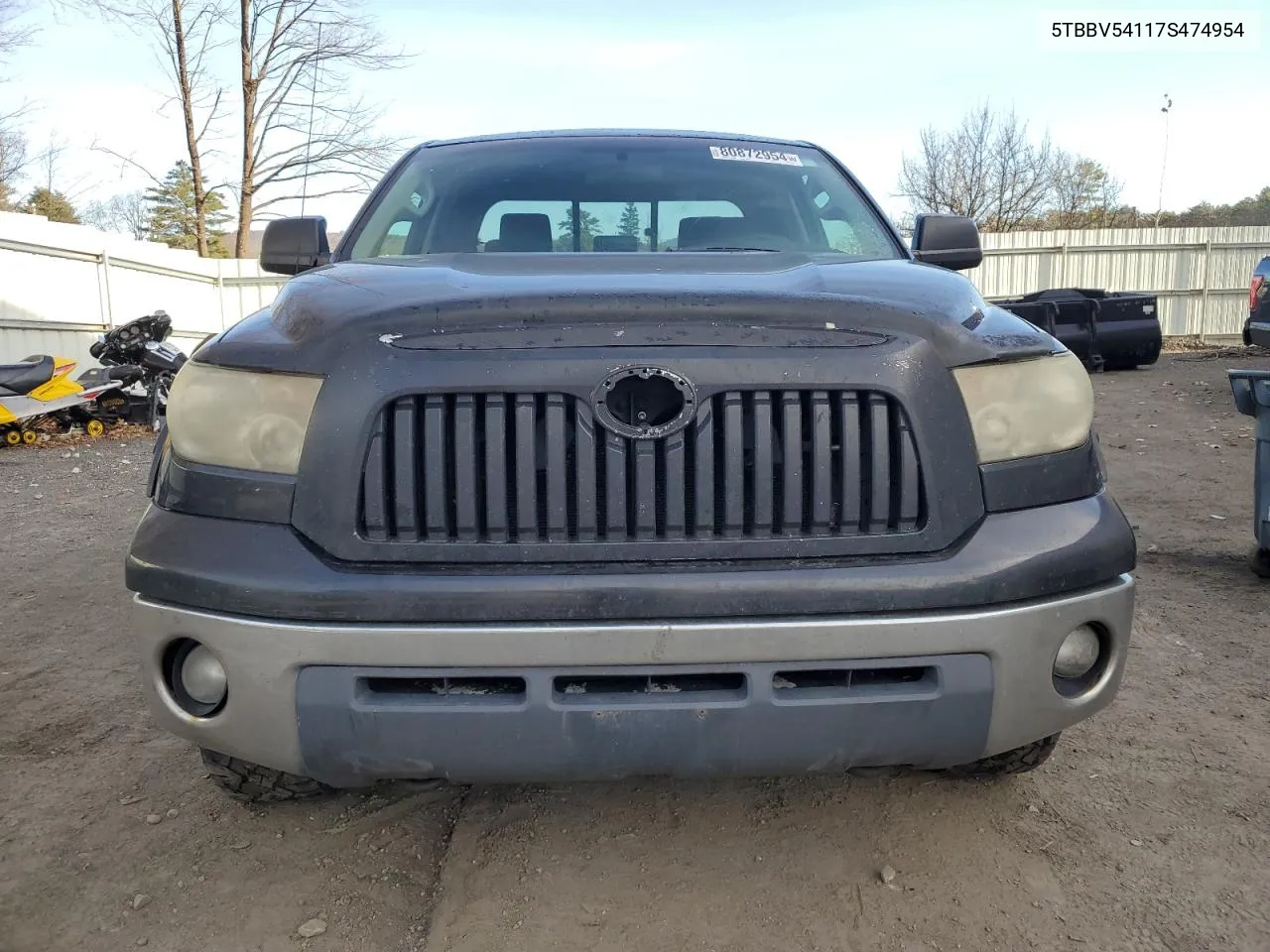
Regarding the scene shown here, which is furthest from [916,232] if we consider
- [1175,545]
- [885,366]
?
[1175,545]

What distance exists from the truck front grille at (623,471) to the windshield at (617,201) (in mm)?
1211

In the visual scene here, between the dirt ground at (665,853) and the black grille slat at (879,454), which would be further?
the dirt ground at (665,853)

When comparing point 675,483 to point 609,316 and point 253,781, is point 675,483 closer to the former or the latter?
point 609,316

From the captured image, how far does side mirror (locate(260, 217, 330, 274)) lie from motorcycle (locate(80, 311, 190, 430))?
27.5 ft

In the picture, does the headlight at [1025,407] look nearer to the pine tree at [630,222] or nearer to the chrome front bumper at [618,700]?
the chrome front bumper at [618,700]

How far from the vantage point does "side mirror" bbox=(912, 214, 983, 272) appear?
317cm

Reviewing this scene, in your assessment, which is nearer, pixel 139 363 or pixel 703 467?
pixel 703 467

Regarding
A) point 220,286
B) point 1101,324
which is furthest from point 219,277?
point 1101,324

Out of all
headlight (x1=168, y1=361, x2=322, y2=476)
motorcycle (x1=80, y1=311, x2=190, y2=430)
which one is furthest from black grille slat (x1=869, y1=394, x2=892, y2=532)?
motorcycle (x1=80, y1=311, x2=190, y2=430)

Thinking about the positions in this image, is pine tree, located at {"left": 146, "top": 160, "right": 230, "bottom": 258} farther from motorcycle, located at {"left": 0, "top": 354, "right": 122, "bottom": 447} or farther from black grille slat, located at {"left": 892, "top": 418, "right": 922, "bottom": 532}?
black grille slat, located at {"left": 892, "top": 418, "right": 922, "bottom": 532}

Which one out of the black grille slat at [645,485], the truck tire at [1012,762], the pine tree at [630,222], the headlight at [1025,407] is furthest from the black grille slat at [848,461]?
the pine tree at [630,222]

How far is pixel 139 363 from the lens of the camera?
35.6 feet

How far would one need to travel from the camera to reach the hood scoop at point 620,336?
5.77 feet

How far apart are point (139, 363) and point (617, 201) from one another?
9515 millimetres
